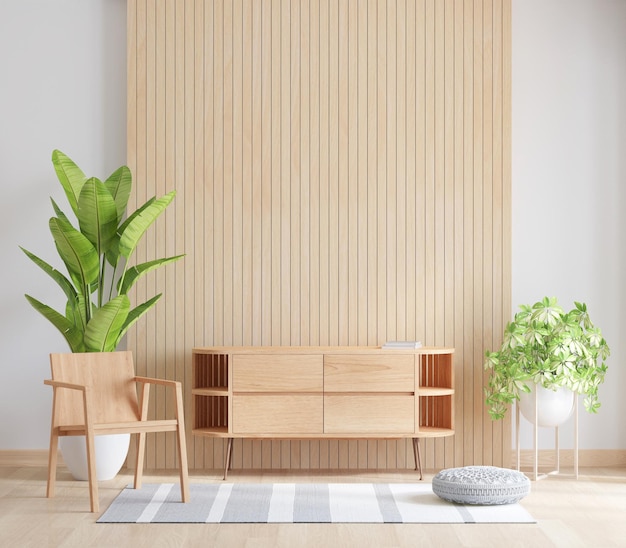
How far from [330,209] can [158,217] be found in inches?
39.0

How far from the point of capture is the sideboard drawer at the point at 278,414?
15.5 ft

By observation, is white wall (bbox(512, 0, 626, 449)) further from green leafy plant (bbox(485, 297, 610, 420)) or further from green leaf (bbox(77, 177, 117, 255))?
green leaf (bbox(77, 177, 117, 255))

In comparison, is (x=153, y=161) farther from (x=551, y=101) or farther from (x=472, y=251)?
(x=551, y=101)

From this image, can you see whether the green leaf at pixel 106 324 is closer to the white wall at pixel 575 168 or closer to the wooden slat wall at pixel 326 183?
the wooden slat wall at pixel 326 183

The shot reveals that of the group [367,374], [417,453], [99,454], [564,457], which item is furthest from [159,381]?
[564,457]

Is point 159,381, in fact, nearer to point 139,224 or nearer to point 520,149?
point 139,224

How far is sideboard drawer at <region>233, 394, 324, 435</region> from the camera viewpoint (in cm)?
471

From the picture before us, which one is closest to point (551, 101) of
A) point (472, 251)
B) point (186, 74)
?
point (472, 251)

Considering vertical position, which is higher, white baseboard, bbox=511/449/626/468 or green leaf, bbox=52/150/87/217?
green leaf, bbox=52/150/87/217

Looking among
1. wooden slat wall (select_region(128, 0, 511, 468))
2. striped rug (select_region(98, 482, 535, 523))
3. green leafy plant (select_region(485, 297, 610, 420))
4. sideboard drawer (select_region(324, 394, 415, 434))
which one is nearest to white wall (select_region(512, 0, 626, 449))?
wooden slat wall (select_region(128, 0, 511, 468))

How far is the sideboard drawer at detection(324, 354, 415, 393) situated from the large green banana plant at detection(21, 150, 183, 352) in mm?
1034

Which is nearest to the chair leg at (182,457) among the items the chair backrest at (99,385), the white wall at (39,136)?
the chair backrest at (99,385)

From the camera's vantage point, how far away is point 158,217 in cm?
507

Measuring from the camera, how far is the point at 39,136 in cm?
518
